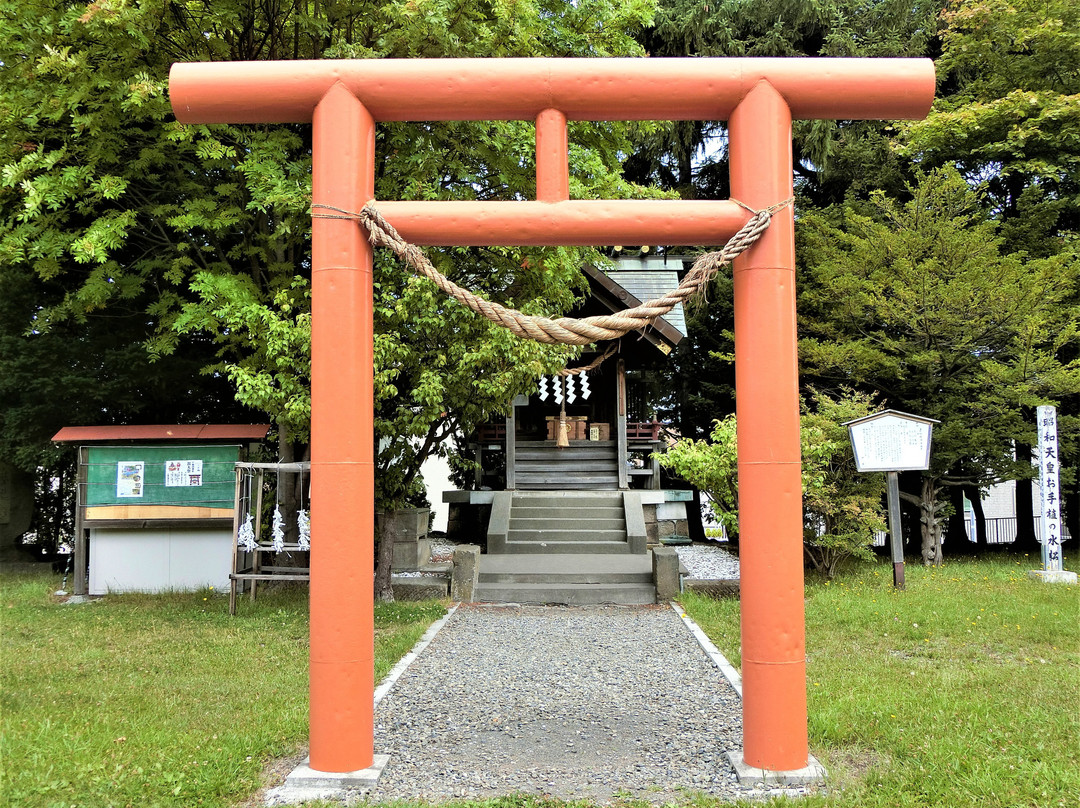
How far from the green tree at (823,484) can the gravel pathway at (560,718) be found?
2.81 m

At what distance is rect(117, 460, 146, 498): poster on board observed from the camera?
10.1 m

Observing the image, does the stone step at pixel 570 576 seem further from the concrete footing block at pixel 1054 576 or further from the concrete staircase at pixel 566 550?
the concrete footing block at pixel 1054 576

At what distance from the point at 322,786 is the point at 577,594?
6.36m

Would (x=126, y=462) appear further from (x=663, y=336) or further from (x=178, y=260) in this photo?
(x=663, y=336)

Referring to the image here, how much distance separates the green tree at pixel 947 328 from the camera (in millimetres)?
11836

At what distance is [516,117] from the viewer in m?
4.39

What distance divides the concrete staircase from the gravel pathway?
1.67 m

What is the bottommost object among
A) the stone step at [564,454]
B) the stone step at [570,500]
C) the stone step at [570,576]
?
the stone step at [570,576]

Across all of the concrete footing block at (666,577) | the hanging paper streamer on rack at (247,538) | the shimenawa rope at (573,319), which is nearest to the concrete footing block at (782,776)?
the shimenawa rope at (573,319)

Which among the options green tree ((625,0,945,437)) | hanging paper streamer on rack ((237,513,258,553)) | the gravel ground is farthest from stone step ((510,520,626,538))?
green tree ((625,0,945,437))

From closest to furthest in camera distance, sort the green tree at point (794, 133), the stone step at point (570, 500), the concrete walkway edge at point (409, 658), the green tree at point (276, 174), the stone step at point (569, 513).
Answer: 1. the concrete walkway edge at point (409, 658)
2. the green tree at point (276, 174)
3. the stone step at point (569, 513)
4. the stone step at point (570, 500)
5. the green tree at point (794, 133)

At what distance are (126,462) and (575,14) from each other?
7.97 m

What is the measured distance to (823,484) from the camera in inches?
414

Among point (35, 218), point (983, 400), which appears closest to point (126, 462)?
point (35, 218)
